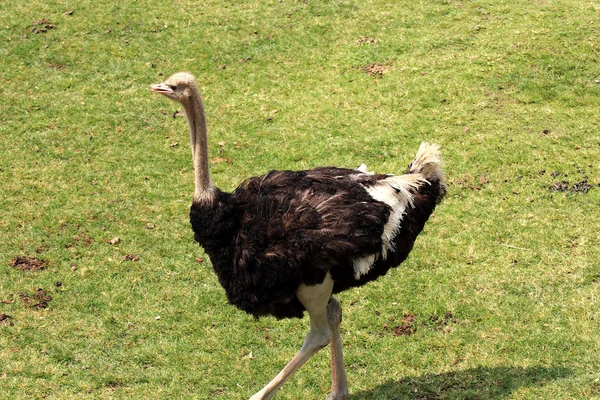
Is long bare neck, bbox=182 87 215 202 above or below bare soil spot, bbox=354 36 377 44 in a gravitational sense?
above

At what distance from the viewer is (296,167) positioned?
965 centimetres

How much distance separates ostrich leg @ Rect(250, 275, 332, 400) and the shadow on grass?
48 cm

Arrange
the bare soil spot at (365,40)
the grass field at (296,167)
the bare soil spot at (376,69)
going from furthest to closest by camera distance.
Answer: the bare soil spot at (365,40)
the bare soil spot at (376,69)
the grass field at (296,167)

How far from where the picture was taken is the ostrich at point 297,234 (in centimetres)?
562

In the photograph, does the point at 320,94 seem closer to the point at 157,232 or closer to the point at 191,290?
the point at 157,232

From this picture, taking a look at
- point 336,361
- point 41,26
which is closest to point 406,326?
point 336,361

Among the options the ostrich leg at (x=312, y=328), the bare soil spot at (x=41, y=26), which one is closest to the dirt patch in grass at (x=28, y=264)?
the ostrich leg at (x=312, y=328)

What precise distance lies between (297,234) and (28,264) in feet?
12.3

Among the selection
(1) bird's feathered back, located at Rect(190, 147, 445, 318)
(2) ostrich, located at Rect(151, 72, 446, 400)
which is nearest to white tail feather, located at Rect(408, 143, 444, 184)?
(2) ostrich, located at Rect(151, 72, 446, 400)

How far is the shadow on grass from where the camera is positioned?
20.3 ft

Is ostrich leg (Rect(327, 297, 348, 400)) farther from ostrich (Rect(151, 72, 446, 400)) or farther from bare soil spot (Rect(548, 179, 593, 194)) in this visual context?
bare soil spot (Rect(548, 179, 593, 194))

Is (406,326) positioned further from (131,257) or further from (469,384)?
(131,257)

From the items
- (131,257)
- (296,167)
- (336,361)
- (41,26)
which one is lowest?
(131,257)

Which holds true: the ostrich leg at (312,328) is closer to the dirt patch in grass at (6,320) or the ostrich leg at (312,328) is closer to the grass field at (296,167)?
the grass field at (296,167)
